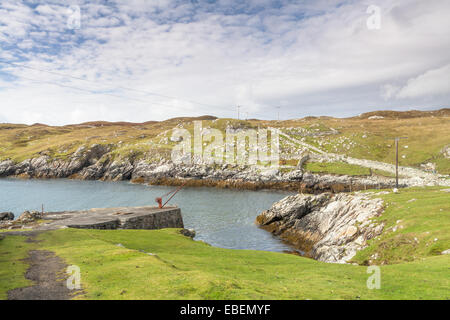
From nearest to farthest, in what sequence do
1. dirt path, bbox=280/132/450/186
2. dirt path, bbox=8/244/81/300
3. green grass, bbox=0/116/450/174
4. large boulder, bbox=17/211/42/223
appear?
dirt path, bbox=8/244/81/300 < large boulder, bbox=17/211/42/223 < dirt path, bbox=280/132/450/186 < green grass, bbox=0/116/450/174

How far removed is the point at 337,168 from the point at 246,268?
333 ft

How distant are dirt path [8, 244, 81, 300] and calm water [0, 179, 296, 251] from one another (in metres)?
33.3

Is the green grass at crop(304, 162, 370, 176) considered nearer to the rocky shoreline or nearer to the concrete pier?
the rocky shoreline

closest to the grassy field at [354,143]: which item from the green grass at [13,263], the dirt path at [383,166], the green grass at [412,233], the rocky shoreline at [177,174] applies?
the dirt path at [383,166]

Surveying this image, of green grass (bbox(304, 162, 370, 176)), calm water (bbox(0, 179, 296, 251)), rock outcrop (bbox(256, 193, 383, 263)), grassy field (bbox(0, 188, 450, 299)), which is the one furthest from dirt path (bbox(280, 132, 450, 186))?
grassy field (bbox(0, 188, 450, 299))

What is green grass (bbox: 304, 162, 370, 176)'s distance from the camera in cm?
11031

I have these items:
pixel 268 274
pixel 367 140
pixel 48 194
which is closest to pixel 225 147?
pixel 367 140

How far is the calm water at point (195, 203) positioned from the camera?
58.0 metres

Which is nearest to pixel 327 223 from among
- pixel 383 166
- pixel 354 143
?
pixel 383 166

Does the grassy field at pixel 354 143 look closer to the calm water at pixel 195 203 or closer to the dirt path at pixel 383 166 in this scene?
the dirt path at pixel 383 166

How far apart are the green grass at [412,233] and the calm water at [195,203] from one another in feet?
66.1
